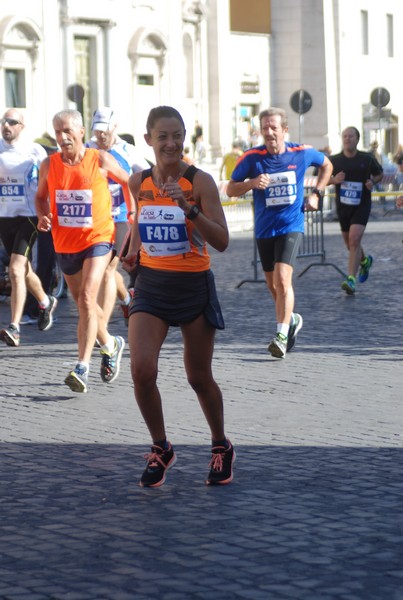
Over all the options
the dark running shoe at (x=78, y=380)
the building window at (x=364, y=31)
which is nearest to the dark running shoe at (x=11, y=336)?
the dark running shoe at (x=78, y=380)

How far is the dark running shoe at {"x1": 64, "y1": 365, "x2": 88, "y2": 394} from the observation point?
9555mm

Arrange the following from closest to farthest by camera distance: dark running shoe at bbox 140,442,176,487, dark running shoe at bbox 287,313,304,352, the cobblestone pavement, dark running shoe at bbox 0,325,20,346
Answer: the cobblestone pavement, dark running shoe at bbox 140,442,176,487, dark running shoe at bbox 287,313,304,352, dark running shoe at bbox 0,325,20,346

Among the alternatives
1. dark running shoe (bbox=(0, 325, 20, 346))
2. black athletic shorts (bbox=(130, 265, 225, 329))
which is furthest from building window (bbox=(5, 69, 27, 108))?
black athletic shorts (bbox=(130, 265, 225, 329))

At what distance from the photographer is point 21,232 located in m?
12.9

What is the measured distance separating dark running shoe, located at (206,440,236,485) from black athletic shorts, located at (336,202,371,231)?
1001 centimetres

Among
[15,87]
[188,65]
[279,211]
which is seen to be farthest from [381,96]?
[279,211]

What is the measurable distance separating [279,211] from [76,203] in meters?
2.11

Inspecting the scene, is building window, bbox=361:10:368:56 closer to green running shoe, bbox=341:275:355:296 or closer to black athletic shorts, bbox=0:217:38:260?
green running shoe, bbox=341:275:355:296

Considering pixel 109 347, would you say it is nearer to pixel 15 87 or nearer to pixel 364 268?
pixel 364 268

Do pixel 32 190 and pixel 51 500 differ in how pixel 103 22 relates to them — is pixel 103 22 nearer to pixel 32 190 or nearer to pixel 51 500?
pixel 32 190

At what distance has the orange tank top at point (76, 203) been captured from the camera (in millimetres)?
9906

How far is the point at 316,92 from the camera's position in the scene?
59.4 metres

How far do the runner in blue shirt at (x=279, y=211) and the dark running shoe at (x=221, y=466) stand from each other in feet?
14.5

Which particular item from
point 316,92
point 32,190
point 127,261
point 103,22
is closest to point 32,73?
point 103,22
